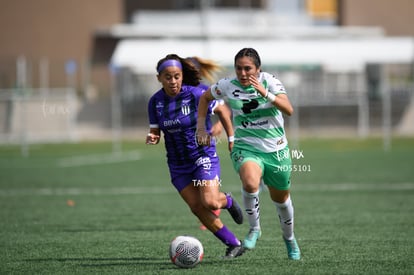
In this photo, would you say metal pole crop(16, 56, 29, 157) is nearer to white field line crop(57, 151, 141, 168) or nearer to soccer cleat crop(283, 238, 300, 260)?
white field line crop(57, 151, 141, 168)

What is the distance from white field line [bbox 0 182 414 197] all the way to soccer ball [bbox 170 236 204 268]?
347 inches

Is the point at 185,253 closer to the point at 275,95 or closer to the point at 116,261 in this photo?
the point at 116,261

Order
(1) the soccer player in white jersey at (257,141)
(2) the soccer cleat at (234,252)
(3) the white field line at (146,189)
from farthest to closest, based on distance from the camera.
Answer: (3) the white field line at (146,189) → (2) the soccer cleat at (234,252) → (1) the soccer player in white jersey at (257,141)

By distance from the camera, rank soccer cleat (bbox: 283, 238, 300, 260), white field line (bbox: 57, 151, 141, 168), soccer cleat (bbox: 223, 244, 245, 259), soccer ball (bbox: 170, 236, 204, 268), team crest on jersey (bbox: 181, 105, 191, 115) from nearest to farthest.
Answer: soccer ball (bbox: 170, 236, 204, 268)
soccer cleat (bbox: 283, 238, 300, 260)
soccer cleat (bbox: 223, 244, 245, 259)
team crest on jersey (bbox: 181, 105, 191, 115)
white field line (bbox: 57, 151, 141, 168)

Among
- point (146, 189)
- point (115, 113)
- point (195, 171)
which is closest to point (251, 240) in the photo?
point (195, 171)

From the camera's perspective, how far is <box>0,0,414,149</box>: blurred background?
1420 inches

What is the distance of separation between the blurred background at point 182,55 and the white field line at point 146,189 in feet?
44.6

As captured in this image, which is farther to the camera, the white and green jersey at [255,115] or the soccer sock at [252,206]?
the soccer sock at [252,206]

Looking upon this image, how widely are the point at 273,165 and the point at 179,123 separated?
1058 mm

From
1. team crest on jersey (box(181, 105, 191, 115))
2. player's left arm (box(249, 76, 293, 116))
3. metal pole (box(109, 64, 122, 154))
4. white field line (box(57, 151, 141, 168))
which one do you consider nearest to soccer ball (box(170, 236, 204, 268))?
team crest on jersey (box(181, 105, 191, 115))

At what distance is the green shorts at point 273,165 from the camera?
8.53m

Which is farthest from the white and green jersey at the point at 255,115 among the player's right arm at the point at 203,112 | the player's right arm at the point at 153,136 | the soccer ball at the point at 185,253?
the soccer ball at the point at 185,253

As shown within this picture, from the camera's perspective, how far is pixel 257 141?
28.2 ft

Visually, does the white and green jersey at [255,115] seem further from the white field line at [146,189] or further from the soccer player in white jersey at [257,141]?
the white field line at [146,189]
